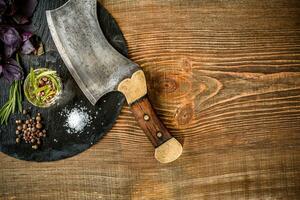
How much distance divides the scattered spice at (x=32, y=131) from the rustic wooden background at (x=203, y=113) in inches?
3.1

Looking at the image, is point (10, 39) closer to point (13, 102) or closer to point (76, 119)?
point (13, 102)

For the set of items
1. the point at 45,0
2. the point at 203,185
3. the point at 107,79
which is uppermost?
the point at 45,0

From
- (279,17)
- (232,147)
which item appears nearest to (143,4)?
(279,17)

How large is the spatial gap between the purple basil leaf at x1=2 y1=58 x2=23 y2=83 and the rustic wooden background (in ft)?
0.91

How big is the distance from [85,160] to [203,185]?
0.41m

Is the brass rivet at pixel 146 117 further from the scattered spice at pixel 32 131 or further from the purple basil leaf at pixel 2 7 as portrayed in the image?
the purple basil leaf at pixel 2 7

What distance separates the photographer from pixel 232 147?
1.39 meters

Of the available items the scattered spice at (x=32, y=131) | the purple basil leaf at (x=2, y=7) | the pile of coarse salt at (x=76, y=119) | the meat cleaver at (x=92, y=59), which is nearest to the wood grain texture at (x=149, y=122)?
the meat cleaver at (x=92, y=59)

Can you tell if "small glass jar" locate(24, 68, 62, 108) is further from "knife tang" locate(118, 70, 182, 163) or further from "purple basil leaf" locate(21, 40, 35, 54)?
"knife tang" locate(118, 70, 182, 163)

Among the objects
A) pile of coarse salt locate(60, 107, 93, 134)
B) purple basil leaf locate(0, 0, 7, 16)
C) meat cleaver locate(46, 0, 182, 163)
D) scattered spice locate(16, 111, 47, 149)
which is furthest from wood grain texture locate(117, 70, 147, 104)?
purple basil leaf locate(0, 0, 7, 16)

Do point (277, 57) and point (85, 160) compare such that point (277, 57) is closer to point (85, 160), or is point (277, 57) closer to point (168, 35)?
point (168, 35)

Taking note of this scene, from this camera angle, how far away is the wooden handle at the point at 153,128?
129 cm

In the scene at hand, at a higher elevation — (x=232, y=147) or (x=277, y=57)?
(x=277, y=57)

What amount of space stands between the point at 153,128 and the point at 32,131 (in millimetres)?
389
